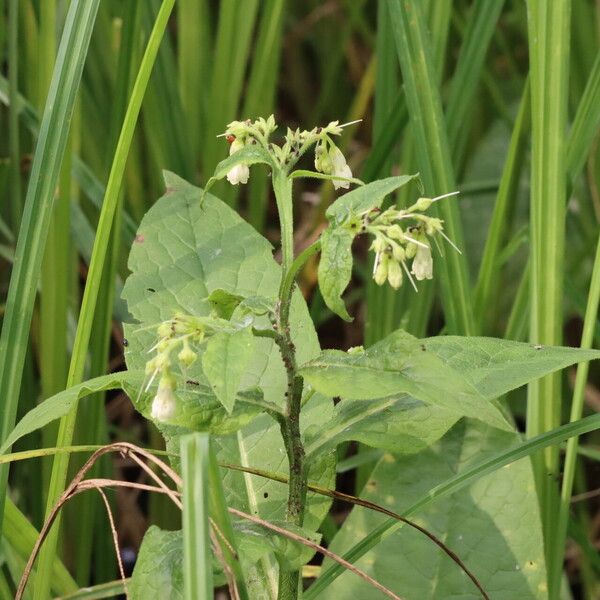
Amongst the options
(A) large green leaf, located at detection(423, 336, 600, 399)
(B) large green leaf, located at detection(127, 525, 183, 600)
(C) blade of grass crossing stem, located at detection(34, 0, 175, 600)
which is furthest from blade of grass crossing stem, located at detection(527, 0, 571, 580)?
(B) large green leaf, located at detection(127, 525, 183, 600)

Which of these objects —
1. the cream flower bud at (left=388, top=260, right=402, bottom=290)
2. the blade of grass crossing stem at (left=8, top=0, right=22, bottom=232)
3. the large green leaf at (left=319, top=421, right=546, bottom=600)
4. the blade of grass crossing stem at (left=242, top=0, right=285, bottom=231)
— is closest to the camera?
the cream flower bud at (left=388, top=260, right=402, bottom=290)

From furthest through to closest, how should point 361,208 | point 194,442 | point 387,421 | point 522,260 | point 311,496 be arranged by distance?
point 522,260
point 311,496
point 387,421
point 361,208
point 194,442

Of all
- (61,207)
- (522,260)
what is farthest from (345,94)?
(61,207)

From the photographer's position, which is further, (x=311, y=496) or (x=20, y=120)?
(x=20, y=120)

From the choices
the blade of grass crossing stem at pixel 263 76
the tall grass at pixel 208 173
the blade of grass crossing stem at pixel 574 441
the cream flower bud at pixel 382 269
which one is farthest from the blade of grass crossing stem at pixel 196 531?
the blade of grass crossing stem at pixel 263 76

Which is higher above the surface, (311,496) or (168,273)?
(168,273)

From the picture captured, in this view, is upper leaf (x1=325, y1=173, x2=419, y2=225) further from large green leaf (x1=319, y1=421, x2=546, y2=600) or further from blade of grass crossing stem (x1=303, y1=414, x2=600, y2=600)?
large green leaf (x1=319, y1=421, x2=546, y2=600)

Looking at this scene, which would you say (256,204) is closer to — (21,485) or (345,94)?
(21,485)
